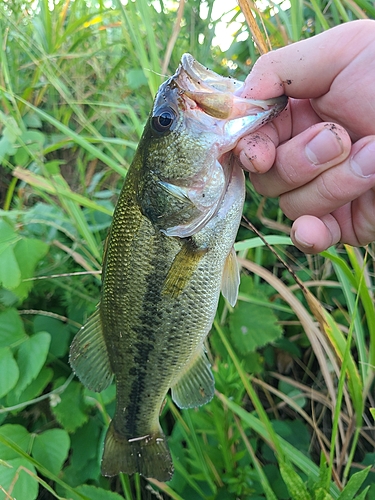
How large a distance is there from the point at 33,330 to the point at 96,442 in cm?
64

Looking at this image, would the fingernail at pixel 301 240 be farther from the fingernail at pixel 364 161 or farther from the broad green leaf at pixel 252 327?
the broad green leaf at pixel 252 327

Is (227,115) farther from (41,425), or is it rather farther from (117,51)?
(117,51)

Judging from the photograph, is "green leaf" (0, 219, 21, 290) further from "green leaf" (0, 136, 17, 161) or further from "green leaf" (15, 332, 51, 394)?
"green leaf" (0, 136, 17, 161)

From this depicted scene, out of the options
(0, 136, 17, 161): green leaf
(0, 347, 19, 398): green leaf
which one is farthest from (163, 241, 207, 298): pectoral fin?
Answer: (0, 136, 17, 161): green leaf

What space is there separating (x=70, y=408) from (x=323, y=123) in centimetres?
156

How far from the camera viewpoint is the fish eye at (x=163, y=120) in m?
1.18

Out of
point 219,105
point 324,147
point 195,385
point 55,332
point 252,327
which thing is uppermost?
point 219,105

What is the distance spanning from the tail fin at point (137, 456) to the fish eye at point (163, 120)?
117 centimetres

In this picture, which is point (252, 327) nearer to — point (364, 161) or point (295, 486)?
point (295, 486)

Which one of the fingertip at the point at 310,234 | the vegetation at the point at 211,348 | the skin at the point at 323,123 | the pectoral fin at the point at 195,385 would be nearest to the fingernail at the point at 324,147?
the skin at the point at 323,123

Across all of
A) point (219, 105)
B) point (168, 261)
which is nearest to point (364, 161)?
point (219, 105)

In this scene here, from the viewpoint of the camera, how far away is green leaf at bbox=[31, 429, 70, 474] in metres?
1.53

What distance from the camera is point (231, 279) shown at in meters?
1.37

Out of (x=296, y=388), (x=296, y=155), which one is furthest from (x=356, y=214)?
(x=296, y=388)
